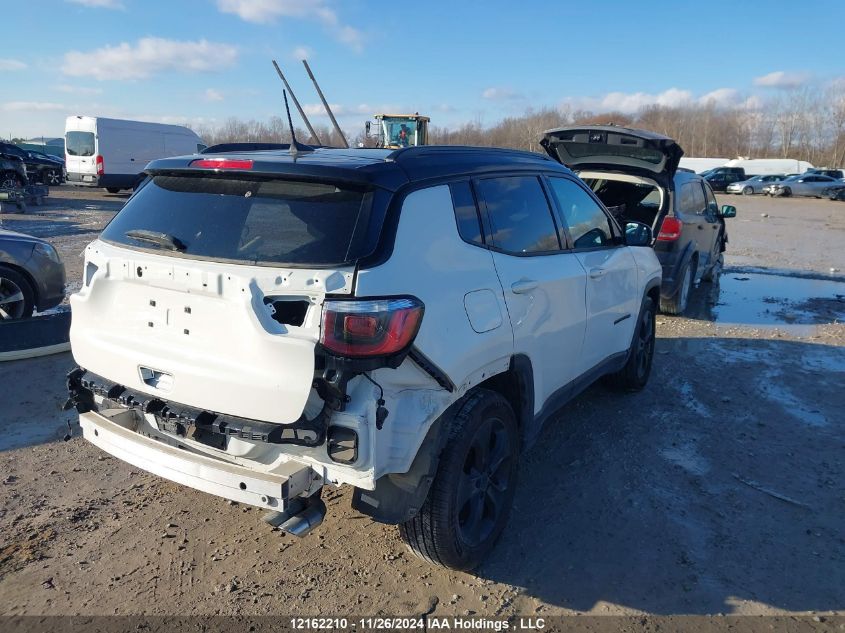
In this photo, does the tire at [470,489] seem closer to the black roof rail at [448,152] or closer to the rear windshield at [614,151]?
the black roof rail at [448,152]

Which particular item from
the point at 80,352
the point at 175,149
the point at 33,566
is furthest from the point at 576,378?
the point at 175,149

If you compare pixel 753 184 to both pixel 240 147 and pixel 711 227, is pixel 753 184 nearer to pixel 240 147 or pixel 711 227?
pixel 711 227

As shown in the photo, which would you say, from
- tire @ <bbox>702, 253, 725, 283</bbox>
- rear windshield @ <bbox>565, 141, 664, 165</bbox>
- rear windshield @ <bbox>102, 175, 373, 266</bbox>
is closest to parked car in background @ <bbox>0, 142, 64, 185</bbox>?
rear windshield @ <bbox>565, 141, 664, 165</bbox>

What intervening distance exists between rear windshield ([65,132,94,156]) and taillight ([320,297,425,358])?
22.7 metres

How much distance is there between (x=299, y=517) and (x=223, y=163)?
1544 millimetres

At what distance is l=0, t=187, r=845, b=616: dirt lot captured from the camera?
9.64ft

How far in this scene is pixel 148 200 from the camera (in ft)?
10.2

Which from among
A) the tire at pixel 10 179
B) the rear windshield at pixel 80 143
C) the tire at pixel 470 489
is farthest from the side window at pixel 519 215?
the tire at pixel 10 179

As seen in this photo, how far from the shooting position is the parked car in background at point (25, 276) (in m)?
6.39

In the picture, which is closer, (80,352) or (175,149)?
(80,352)

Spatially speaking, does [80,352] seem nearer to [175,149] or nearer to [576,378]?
[576,378]

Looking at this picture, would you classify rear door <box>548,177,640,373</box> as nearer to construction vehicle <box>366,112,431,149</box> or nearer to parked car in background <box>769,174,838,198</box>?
construction vehicle <box>366,112,431,149</box>

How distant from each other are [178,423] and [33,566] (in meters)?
1.16

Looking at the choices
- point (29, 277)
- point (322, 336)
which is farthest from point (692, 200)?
point (29, 277)
